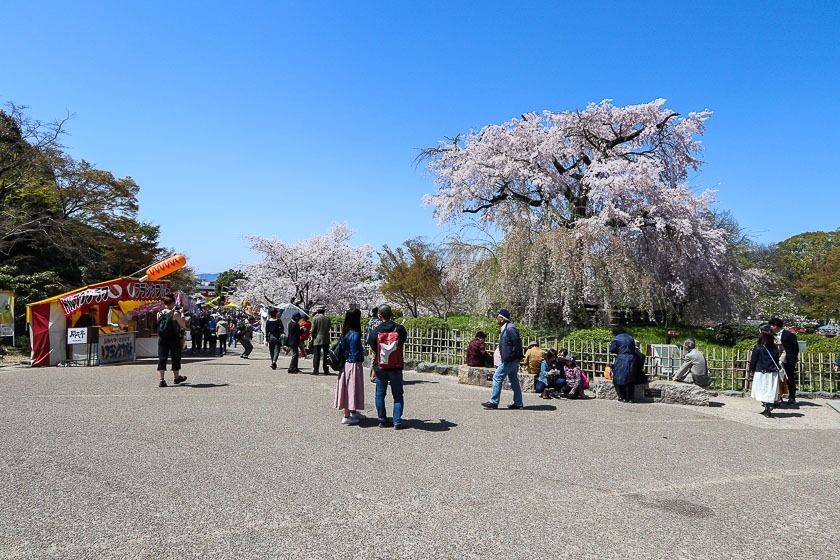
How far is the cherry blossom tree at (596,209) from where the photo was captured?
1842cm

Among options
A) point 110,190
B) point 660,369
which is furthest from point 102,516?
point 110,190

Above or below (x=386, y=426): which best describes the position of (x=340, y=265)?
above

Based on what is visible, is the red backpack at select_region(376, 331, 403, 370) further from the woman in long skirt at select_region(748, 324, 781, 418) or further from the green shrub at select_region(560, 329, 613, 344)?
the green shrub at select_region(560, 329, 613, 344)

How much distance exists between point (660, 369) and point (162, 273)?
1523cm

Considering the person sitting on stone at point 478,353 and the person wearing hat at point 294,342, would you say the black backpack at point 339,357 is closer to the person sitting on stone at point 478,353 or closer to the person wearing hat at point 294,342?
the person sitting on stone at point 478,353

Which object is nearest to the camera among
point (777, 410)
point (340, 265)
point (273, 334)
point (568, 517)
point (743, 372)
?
point (568, 517)

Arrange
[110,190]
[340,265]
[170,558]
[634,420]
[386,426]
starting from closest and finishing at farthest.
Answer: [170,558]
[386,426]
[634,420]
[110,190]
[340,265]

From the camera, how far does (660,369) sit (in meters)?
12.2

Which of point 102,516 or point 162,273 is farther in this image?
point 162,273

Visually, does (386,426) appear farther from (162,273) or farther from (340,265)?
(340,265)

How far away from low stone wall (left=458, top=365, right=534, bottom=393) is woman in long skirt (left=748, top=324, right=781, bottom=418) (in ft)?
13.0

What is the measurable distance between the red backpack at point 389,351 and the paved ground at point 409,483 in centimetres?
87

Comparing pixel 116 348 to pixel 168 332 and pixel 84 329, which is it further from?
pixel 168 332

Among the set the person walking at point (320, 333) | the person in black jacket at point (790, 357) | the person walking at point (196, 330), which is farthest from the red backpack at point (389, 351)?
the person walking at point (196, 330)
